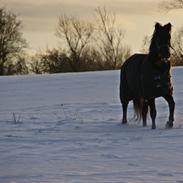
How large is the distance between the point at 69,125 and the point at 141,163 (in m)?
4.86

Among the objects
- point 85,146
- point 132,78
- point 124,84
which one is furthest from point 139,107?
point 85,146

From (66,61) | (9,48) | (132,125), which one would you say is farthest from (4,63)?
(132,125)

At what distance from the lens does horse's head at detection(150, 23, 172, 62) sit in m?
11.4

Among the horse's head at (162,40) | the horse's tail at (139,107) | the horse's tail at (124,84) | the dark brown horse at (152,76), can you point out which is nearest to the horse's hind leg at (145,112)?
the dark brown horse at (152,76)

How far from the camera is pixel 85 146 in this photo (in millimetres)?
9055

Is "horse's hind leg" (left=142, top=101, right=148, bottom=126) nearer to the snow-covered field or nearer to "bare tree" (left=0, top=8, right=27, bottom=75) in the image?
the snow-covered field

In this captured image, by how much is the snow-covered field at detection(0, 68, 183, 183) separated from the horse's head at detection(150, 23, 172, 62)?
1345mm

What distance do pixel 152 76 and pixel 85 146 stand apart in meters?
3.31

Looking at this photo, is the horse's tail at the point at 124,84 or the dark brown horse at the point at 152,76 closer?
the dark brown horse at the point at 152,76

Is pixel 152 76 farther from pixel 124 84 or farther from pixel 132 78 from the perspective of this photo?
pixel 124 84

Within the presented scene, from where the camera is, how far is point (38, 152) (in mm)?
8578

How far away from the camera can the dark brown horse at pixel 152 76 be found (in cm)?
1148

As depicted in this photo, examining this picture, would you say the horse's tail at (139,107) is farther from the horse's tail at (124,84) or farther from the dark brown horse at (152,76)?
the horse's tail at (124,84)

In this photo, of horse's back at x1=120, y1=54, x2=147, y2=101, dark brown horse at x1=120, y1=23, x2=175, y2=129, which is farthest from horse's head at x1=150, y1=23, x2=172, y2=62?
horse's back at x1=120, y1=54, x2=147, y2=101
